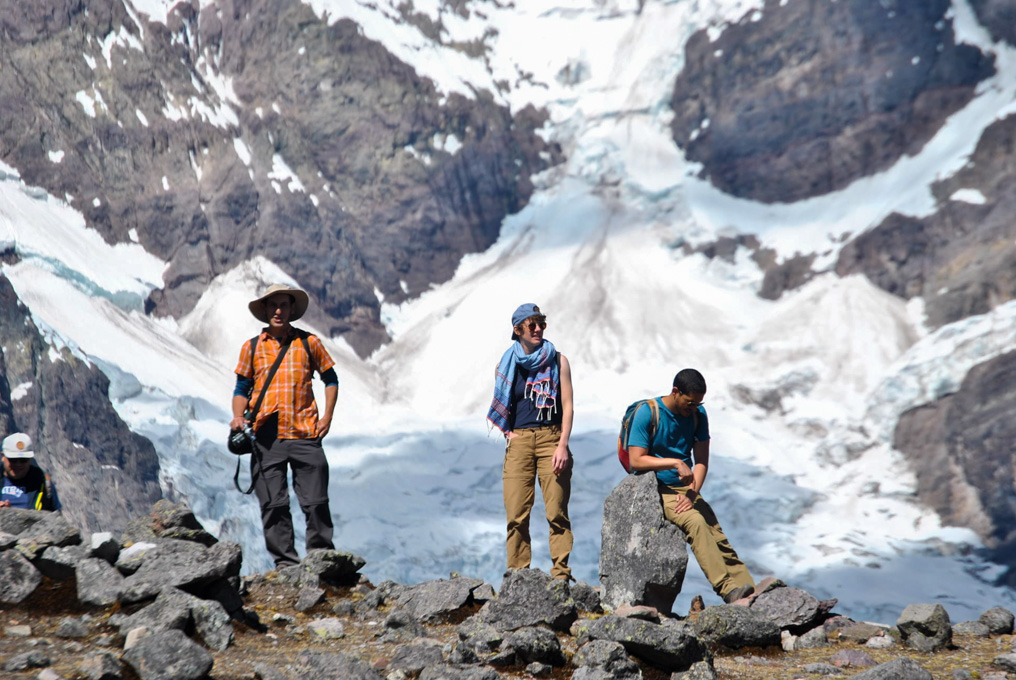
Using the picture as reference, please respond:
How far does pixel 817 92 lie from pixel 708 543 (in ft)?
221

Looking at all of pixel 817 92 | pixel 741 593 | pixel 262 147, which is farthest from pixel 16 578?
pixel 817 92

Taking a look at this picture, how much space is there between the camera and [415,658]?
4648 millimetres

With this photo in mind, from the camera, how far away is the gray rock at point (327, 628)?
17.7ft

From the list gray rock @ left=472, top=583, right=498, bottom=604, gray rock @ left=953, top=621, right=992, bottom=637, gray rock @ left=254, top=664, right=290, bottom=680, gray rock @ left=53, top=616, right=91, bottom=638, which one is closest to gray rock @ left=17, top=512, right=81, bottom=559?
gray rock @ left=53, top=616, right=91, bottom=638

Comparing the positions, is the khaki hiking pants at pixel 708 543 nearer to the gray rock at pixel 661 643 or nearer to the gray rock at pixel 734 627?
the gray rock at pixel 734 627

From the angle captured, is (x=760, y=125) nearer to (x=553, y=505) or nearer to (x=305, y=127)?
(x=305, y=127)

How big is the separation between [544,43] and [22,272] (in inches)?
1777

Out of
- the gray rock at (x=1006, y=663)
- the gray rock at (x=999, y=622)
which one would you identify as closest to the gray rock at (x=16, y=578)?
the gray rock at (x=1006, y=663)

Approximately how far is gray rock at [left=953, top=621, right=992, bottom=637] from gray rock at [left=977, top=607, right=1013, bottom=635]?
3 centimetres

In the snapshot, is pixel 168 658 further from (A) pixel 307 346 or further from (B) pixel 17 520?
(A) pixel 307 346

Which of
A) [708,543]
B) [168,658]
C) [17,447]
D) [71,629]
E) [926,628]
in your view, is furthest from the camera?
[17,447]

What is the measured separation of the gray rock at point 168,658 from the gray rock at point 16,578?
3.44ft

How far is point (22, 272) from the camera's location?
49062 mm

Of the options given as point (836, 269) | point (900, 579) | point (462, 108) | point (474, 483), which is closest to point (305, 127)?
point (462, 108)
